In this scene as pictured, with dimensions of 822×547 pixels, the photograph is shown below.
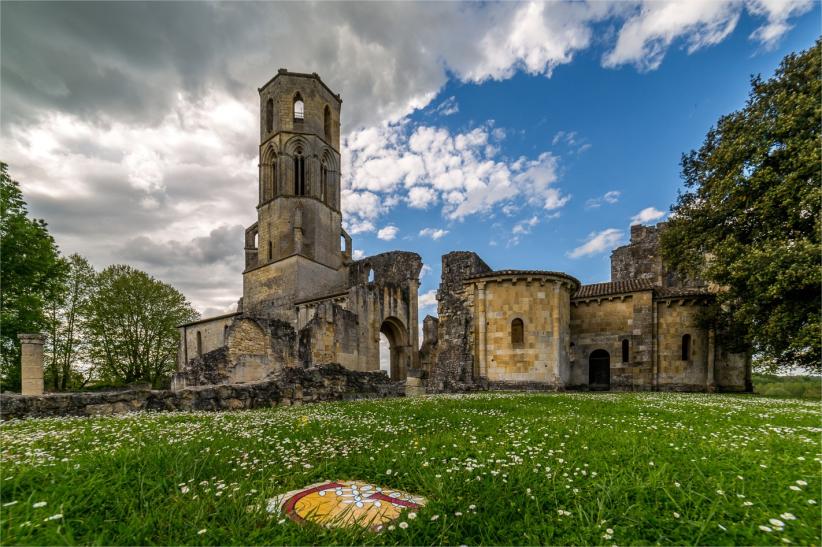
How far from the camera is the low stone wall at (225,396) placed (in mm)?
7621

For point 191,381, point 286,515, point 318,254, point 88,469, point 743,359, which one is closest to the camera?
point 286,515

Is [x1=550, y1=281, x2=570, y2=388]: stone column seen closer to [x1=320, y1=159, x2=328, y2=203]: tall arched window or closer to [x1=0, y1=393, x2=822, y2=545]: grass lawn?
Result: [x1=0, y1=393, x2=822, y2=545]: grass lawn

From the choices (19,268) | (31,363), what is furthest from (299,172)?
(31,363)

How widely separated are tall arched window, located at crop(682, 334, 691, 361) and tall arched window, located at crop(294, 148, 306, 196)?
3164 cm

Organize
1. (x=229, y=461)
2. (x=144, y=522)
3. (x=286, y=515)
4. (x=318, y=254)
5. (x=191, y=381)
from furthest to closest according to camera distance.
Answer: (x=318, y=254) < (x=191, y=381) < (x=229, y=461) < (x=286, y=515) < (x=144, y=522)

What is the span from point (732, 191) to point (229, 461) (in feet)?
64.3

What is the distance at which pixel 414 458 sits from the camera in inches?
152

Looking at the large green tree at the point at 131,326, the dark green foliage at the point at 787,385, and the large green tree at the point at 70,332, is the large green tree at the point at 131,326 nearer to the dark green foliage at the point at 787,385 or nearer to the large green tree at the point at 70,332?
the large green tree at the point at 70,332

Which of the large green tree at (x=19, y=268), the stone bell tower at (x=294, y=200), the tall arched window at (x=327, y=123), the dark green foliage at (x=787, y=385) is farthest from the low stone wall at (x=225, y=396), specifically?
the tall arched window at (x=327, y=123)

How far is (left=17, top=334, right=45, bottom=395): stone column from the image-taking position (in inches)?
527

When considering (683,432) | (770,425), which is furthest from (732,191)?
(683,432)

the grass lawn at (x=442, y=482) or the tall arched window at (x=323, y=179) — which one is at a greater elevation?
the tall arched window at (x=323, y=179)

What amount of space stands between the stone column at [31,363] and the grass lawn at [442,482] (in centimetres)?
1134

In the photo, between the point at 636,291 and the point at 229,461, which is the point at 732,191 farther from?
the point at 229,461
